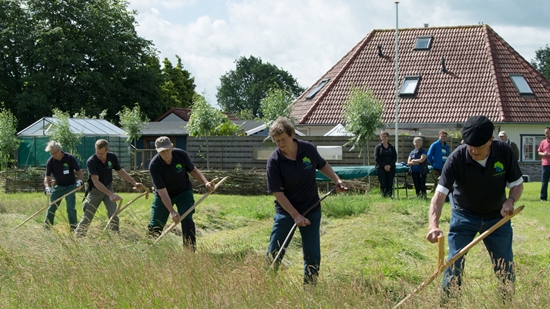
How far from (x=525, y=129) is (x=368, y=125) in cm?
1256

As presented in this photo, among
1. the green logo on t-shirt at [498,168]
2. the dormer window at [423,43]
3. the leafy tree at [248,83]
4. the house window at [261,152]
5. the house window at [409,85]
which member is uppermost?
the leafy tree at [248,83]

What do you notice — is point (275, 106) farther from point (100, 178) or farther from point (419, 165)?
point (100, 178)

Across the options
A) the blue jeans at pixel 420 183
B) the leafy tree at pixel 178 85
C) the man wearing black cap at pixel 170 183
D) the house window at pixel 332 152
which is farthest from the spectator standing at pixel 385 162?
the leafy tree at pixel 178 85

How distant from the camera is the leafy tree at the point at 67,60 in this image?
4491cm

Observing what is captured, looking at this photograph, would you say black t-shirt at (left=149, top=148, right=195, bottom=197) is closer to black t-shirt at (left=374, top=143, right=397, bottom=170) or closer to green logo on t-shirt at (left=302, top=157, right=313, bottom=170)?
green logo on t-shirt at (left=302, top=157, right=313, bottom=170)

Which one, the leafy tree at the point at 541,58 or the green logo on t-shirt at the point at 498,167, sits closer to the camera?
the green logo on t-shirt at the point at 498,167

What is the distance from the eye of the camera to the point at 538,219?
1248cm

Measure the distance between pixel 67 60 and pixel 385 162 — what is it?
3246 centimetres

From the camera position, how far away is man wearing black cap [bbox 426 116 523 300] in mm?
5703

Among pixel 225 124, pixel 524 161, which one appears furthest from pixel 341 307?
pixel 524 161

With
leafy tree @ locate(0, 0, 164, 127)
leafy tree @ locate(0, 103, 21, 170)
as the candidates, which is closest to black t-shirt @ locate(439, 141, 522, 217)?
leafy tree @ locate(0, 103, 21, 170)

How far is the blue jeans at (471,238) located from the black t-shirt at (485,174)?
0.13m

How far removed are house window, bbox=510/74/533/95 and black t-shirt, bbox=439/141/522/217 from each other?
2922cm

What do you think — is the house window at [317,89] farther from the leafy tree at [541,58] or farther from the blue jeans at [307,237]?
the leafy tree at [541,58]
